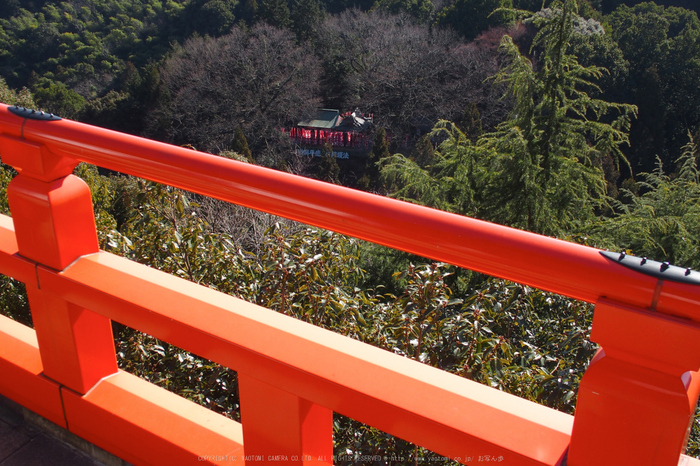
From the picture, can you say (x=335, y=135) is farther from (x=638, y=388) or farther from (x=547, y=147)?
(x=638, y=388)

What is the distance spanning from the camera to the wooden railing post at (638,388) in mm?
618

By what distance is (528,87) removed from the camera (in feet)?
28.0

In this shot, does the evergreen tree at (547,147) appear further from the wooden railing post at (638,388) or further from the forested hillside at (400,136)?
the wooden railing post at (638,388)

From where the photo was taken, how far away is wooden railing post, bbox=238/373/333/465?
96 cm

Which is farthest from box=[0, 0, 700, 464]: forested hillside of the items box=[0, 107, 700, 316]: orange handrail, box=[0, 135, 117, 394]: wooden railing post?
box=[0, 107, 700, 316]: orange handrail

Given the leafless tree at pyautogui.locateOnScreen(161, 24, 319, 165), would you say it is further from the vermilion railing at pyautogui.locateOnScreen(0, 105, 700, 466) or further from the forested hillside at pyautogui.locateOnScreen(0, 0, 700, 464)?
the vermilion railing at pyautogui.locateOnScreen(0, 105, 700, 466)

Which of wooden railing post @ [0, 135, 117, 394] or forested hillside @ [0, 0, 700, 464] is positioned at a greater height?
wooden railing post @ [0, 135, 117, 394]

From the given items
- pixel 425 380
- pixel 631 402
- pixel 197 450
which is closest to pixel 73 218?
pixel 197 450

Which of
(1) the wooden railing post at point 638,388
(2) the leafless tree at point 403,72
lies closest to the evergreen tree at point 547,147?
(1) the wooden railing post at point 638,388

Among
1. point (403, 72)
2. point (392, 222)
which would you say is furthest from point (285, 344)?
point (403, 72)

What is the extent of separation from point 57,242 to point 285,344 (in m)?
0.60

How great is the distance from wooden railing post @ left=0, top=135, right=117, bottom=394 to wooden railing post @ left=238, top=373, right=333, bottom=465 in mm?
481

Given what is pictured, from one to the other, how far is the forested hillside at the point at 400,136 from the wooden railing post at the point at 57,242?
2.34ft

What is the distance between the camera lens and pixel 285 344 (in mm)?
967
